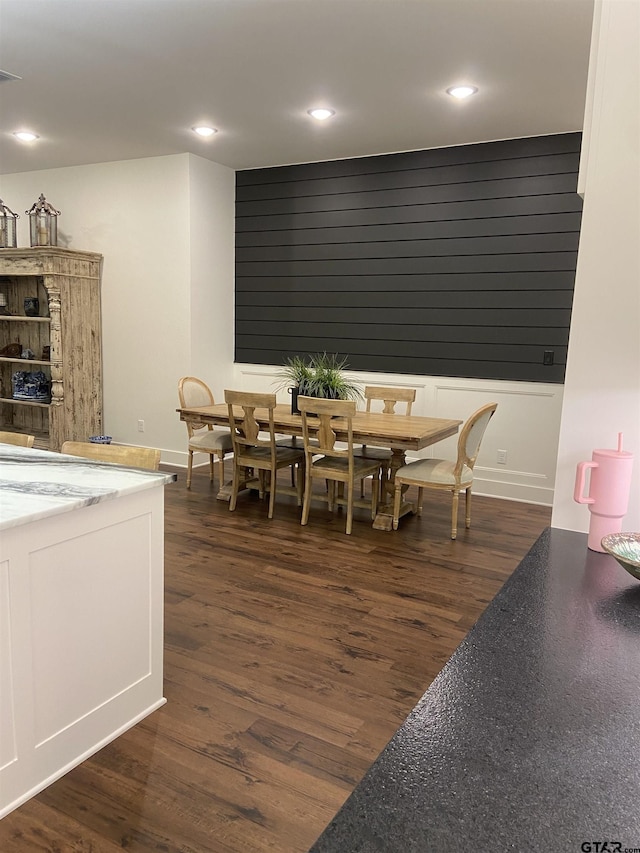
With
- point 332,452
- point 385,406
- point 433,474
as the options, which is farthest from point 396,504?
point 385,406

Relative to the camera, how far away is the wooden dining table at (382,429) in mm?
4023

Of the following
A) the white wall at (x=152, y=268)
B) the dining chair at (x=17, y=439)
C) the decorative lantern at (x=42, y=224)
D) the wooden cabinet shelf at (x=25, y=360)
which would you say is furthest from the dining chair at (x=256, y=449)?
the decorative lantern at (x=42, y=224)

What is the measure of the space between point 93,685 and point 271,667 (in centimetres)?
80

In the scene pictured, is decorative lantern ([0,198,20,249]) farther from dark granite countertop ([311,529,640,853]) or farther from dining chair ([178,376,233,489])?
dark granite countertop ([311,529,640,853])

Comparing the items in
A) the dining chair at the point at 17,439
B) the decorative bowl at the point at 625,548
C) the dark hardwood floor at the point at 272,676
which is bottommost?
the dark hardwood floor at the point at 272,676

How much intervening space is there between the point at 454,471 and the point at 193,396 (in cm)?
235

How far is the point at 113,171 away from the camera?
6.00m

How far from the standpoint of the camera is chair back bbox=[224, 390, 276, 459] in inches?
172

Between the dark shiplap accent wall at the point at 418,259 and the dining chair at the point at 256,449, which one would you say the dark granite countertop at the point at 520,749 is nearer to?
the dining chair at the point at 256,449

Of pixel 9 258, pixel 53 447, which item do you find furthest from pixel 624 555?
pixel 9 258

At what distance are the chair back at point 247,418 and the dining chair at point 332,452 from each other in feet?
0.93

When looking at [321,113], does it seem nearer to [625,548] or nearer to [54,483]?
[54,483]

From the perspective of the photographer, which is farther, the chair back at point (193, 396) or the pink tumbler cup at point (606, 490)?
the chair back at point (193, 396)

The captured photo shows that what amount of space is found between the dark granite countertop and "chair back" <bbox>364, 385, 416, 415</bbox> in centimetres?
380
